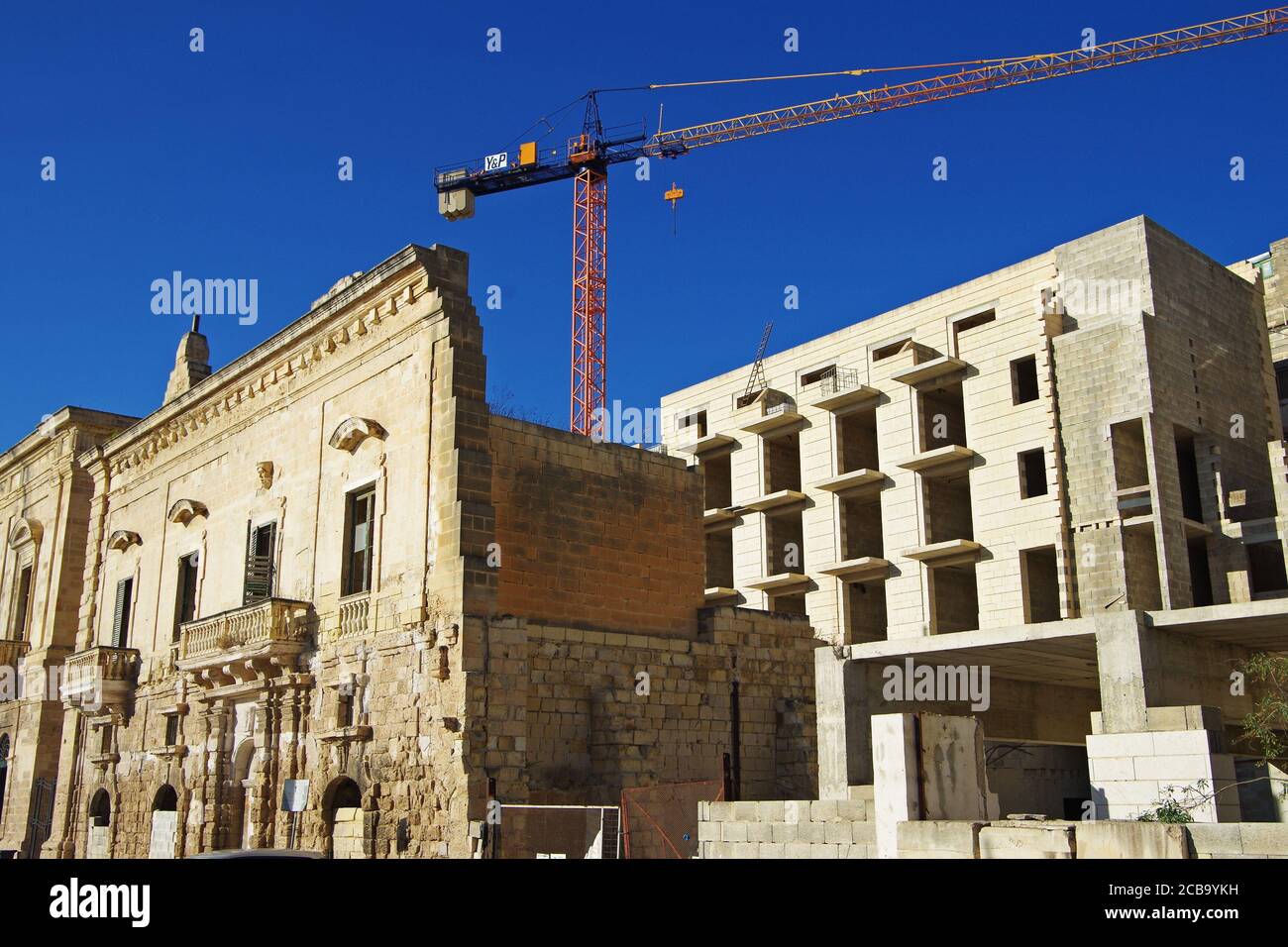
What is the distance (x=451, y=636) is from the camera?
16.8 m

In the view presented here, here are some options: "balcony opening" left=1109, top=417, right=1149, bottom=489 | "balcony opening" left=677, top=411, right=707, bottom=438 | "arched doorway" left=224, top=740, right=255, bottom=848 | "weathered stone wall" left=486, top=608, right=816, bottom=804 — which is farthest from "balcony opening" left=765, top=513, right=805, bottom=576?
"arched doorway" left=224, top=740, right=255, bottom=848

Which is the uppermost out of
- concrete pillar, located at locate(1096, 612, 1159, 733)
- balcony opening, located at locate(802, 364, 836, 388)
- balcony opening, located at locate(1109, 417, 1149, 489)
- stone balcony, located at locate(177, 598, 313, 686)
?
balcony opening, located at locate(802, 364, 836, 388)

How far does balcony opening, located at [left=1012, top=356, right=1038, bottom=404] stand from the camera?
120ft

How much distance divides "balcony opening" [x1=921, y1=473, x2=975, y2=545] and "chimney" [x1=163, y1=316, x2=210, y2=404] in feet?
73.4

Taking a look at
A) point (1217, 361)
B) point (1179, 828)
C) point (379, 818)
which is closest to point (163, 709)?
point (379, 818)

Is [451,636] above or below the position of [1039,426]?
below

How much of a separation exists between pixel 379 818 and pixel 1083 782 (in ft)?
39.1

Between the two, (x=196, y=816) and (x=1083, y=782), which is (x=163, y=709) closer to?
(x=196, y=816)

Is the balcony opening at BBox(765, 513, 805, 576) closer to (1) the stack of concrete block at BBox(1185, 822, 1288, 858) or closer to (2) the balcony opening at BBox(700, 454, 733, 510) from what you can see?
(2) the balcony opening at BBox(700, 454, 733, 510)

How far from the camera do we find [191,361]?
3023 centimetres

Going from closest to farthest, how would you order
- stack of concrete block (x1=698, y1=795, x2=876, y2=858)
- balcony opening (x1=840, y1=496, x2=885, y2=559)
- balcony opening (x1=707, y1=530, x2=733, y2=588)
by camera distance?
stack of concrete block (x1=698, y1=795, x2=876, y2=858), balcony opening (x1=840, y1=496, x2=885, y2=559), balcony opening (x1=707, y1=530, x2=733, y2=588)

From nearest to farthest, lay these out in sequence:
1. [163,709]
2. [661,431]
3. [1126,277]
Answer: [163,709] < [1126,277] < [661,431]

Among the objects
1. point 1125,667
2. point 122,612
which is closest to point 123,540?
point 122,612
